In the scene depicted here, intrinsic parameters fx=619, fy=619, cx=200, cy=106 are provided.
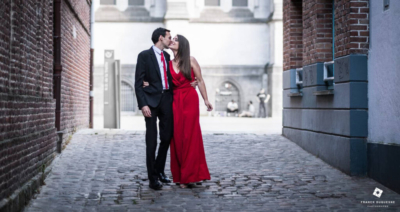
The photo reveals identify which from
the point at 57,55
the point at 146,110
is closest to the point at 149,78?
the point at 146,110

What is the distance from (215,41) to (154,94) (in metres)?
33.8

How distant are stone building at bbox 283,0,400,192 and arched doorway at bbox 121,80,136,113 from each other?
30.6 m

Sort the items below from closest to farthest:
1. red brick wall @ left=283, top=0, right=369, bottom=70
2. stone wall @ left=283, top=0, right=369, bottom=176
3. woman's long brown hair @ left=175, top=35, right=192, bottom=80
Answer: woman's long brown hair @ left=175, top=35, right=192, bottom=80 < stone wall @ left=283, top=0, right=369, bottom=176 < red brick wall @ left=283, top=0, right=369, bottom=70

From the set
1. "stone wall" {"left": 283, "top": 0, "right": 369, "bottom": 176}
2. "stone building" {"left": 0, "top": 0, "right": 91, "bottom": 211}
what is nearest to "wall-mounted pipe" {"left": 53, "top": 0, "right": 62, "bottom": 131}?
"stone building" {"left": 0, "top": 0, "right": 91, "bottom": 211}

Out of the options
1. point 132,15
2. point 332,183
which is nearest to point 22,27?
point 332,183

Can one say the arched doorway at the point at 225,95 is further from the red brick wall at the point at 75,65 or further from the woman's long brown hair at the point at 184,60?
the woman's long brown hair at the point at 184,60

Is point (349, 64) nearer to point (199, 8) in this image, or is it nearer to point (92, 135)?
point (92, 135)

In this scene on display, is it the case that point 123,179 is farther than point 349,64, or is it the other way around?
point 349,64

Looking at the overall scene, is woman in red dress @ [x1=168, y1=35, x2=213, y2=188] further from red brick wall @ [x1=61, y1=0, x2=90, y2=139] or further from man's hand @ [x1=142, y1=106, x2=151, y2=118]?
red brick wall @ [x1=61, y1=0, x2=90, y2=139]

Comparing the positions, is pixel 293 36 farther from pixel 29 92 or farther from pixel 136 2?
pixel 136 2

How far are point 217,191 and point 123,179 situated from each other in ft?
4.94

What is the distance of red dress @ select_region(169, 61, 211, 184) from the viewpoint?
7.76 meters

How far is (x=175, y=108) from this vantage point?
7809mm

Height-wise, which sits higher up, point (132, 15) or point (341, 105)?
point (132, 15)
